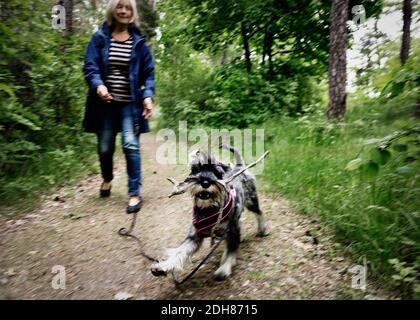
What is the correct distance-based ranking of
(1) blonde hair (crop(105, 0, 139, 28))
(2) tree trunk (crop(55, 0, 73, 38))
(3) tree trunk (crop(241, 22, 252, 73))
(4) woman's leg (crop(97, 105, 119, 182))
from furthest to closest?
(3) tree trunk (crop(241, 22, 252, 73))
(2) tree trunk (crop(55, 0, 73, 38))
(4) woman's leg (crop(97, 105, 119, 182))
(1) blonde hair (crop(105, 0, 139, 28))

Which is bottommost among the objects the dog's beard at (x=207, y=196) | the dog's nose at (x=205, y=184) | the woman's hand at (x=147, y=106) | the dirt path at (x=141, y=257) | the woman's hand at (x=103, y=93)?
the dirt path at (x=141, y=257)

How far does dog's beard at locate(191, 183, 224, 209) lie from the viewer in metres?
2.59

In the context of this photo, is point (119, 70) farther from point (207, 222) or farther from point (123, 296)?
point (123, 296)

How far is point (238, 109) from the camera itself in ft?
29.8

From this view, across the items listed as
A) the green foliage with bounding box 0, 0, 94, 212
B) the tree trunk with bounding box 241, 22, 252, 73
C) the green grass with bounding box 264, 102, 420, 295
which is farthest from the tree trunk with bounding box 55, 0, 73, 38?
the green grass with bounding box 264, 102, 420, 295

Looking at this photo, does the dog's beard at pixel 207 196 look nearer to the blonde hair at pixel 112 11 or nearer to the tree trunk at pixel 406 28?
the blonde hair at pixel 112 11

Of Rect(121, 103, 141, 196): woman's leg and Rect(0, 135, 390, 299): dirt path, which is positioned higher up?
Rect(121, 103, 141, 196): woman's leg

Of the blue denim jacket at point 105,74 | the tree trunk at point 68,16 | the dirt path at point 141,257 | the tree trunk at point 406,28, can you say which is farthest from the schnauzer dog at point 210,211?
the tree trunk at point 406,28

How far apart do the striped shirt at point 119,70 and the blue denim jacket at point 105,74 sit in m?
0.05

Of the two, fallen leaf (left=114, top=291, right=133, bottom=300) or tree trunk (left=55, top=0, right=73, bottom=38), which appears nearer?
fallen leaf (left=114, top=291, right=133, bottom=300)

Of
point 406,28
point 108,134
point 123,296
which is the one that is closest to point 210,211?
point 123,296

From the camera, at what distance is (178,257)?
104 inches

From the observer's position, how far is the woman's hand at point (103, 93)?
13.0 feet

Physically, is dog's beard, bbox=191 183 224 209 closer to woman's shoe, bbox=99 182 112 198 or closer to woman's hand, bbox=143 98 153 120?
woman's hand, bbox=143 98 153 120
